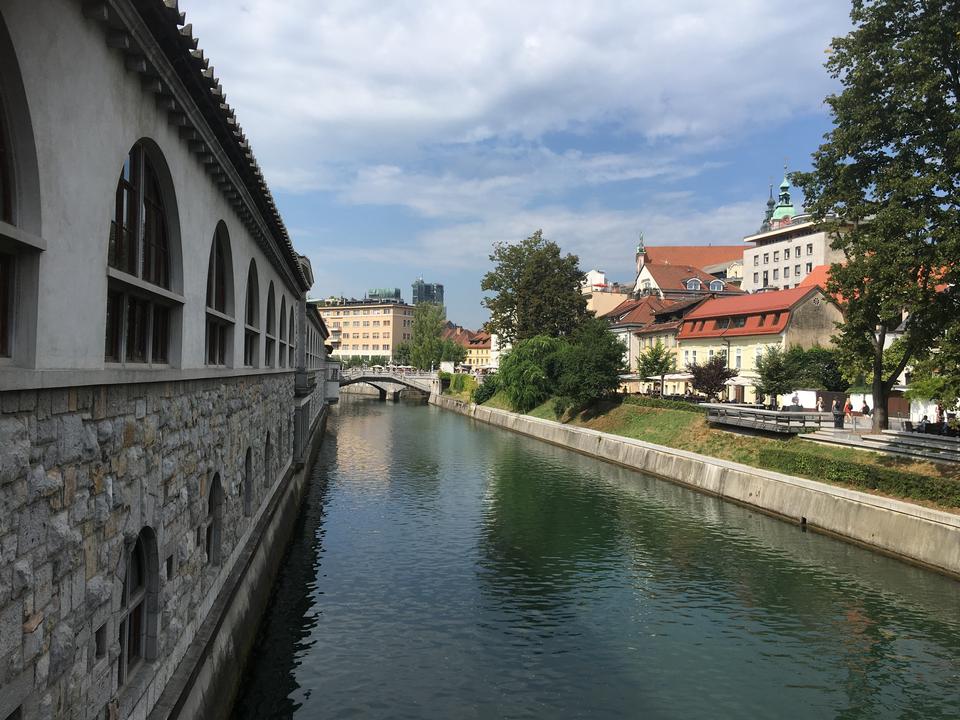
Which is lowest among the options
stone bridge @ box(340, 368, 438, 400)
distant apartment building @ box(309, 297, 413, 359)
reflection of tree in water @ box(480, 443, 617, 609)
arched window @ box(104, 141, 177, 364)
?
reflection of tree in water @ box(480, 443, 617, 609)

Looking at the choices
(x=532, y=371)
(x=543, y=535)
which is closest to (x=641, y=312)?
(x=532, y=371)

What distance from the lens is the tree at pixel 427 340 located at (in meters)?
123

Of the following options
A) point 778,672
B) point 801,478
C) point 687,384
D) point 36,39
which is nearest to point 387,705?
point 778,672

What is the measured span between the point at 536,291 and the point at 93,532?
66489mm

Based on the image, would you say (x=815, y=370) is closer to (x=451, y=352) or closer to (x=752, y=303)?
(x=752, y=303)

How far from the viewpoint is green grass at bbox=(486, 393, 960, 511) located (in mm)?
23223

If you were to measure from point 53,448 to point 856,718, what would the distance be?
Answer: 14.0 m

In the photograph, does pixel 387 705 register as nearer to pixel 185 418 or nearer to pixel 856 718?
pixel 185 418

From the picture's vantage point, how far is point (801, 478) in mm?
28656

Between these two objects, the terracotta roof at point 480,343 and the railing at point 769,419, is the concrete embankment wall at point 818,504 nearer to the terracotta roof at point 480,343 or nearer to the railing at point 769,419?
the railing at point 769,419

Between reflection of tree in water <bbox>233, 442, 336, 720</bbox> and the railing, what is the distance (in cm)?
2275

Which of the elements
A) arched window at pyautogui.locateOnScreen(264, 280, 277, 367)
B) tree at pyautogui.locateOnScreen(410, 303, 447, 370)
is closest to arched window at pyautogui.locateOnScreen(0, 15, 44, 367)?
arched window at pyautogui.locateOnScreen(264, 280, 277, 367)

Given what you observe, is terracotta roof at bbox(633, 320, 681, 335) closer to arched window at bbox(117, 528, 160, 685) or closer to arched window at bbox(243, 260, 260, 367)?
arched window at bbox(243, 260, 260, 367)

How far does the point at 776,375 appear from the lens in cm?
4828
